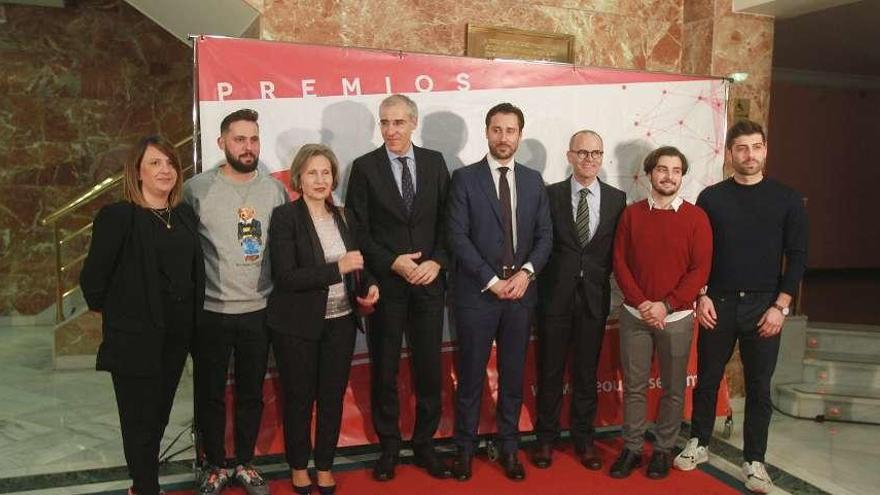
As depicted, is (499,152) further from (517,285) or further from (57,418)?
(57,418)

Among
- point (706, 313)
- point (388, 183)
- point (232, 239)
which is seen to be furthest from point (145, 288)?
point (706, 313)

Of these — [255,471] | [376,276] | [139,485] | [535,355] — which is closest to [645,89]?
[535,355]

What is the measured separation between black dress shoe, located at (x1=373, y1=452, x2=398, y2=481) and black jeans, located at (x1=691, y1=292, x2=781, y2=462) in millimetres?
1463

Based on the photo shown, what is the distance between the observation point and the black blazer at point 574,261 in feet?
11.0

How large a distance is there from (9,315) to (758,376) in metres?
6.55

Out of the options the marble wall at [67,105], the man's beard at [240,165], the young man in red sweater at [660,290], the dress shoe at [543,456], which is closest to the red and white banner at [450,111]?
the man's beard at [240,165]

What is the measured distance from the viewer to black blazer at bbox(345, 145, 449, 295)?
316 centimetres

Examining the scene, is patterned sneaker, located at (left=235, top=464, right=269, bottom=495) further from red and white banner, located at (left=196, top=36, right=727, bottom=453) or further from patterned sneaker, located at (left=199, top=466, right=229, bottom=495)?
red and white banner, located at (left=196, top=36, right=727, bottom=453)

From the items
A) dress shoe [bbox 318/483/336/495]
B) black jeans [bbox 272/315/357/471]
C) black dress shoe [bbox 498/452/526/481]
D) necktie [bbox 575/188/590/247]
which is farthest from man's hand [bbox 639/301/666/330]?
dress shoe [bbox 318/483/336/495]

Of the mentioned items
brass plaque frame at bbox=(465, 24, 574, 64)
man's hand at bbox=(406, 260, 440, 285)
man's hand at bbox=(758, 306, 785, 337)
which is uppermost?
brass plaque frame at bbox=(465, 24, 574, 64)

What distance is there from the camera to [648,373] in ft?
11.1

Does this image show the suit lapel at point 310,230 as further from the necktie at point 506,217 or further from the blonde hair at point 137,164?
the necktie at point 506,217

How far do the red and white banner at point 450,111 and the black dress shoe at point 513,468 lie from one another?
48cm

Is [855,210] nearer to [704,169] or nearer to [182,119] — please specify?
[704,169]
